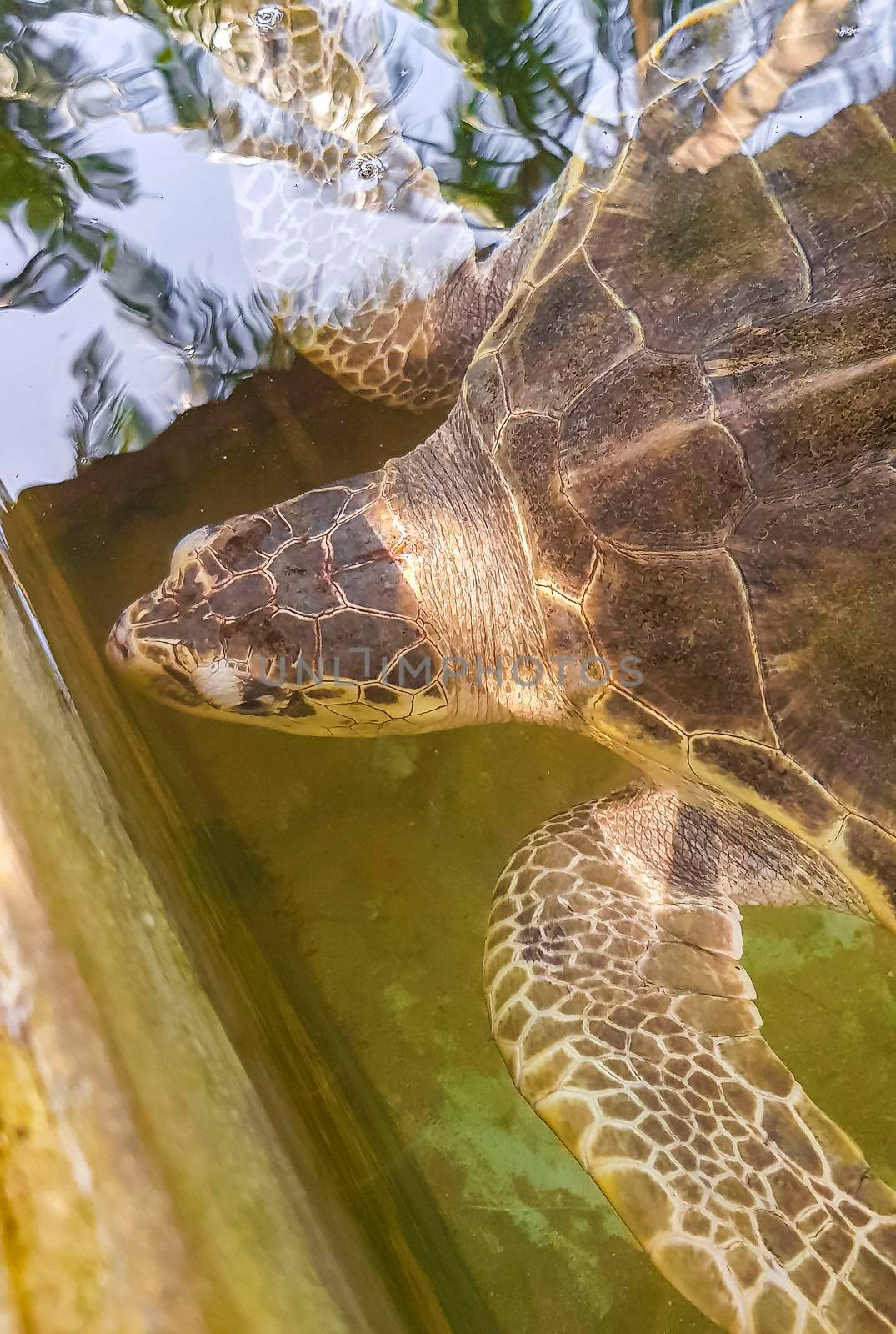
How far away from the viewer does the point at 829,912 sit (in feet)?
7.37

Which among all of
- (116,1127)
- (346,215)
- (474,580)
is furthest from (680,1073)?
(346,215)

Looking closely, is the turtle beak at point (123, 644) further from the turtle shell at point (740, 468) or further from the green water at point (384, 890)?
the turtle shell at point (740, 468)

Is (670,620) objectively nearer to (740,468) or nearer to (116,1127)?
(740,468)

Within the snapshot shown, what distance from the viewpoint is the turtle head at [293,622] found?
180 cm

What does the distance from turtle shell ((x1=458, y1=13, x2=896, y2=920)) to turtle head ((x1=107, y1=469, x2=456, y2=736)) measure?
0.36 m

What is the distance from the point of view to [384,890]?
2.31 m

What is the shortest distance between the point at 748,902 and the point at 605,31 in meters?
2.68

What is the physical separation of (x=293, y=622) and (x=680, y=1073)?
1276 millimetres

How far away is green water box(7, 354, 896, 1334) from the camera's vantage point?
2076 mm

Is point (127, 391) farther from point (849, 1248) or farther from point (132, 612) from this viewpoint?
point (849, 1248)

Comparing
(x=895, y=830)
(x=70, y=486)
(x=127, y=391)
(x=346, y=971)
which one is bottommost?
(x=346, y=971)

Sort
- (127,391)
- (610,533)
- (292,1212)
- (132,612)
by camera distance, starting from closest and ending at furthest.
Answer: (610,533)
(292,1212)
(132,612)
(127,391)

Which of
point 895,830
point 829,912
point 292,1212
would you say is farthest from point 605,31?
point 292,1212

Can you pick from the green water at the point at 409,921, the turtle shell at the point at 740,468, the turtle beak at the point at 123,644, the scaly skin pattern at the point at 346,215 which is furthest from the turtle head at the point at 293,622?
the scaly skin pattern at the point at 346,215
